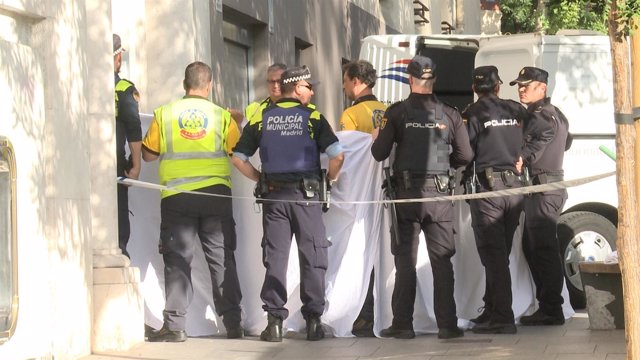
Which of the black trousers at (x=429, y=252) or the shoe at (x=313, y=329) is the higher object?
the black trousers at (x=429, y=252)

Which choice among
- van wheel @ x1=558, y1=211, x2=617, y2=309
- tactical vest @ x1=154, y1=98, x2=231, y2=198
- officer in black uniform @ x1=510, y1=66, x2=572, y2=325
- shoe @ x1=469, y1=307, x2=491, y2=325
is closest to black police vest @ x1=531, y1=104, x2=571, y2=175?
officer in black uniform @ x1=510, y1=66, x2=572, y2=325

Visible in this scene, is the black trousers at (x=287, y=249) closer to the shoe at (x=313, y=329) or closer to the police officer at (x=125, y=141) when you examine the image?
the shoe at (x=313, y=329)

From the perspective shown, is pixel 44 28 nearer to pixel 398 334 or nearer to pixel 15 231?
pixel 15 231

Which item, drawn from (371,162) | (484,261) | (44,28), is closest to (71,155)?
(44,28)

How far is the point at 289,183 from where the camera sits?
1052 cm

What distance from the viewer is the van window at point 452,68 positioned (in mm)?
16547

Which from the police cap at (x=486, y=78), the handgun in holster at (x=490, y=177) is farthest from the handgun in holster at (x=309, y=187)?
the police cap at (x=486, y=78)

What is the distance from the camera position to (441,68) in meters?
17.0

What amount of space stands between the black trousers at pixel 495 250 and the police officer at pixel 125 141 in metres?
2.66

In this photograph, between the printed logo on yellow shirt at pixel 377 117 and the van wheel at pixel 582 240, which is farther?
the van wheel at pixel 582 240

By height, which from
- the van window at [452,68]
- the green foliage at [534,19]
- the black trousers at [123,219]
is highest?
the green foliage at [534,19]

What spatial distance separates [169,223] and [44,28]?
1.93 metres

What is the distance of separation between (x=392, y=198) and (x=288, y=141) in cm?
93

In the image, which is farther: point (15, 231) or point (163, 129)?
point (163, 129)
